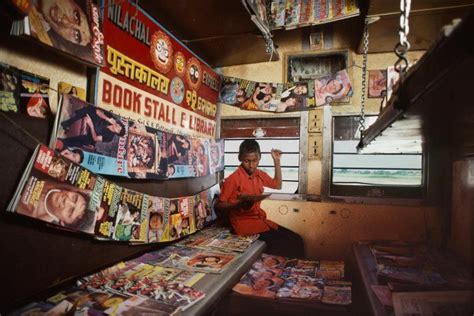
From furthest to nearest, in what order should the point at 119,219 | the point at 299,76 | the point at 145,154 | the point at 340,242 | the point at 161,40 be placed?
the point at 299,76 → the point at 340,242 → the point at 161,40 → the point at 145,154 → the point at 119,219

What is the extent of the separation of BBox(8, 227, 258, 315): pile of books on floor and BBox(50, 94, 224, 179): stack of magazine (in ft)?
2.47

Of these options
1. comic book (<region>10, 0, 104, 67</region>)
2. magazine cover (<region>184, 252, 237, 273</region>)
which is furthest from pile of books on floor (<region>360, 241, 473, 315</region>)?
comic book (<region>10, 0, 104, 67</region>)

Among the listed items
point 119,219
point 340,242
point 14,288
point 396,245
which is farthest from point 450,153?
point 14,288

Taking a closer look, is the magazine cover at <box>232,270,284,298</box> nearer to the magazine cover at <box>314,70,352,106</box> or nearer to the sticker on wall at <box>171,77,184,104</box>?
the sticker on wall at <box>171,77,184,104</box>

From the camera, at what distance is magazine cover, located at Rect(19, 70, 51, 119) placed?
5.64 ft

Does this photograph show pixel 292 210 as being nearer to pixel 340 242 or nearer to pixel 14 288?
pixel 340 242

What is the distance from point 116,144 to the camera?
7.50ft

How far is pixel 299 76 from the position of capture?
4523 millimetres

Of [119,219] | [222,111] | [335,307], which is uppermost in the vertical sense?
[222,111]

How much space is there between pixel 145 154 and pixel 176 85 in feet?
3.71

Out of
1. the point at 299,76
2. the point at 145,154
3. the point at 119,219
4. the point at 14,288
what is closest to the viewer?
the point at 14,288

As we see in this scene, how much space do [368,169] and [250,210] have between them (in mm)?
1779

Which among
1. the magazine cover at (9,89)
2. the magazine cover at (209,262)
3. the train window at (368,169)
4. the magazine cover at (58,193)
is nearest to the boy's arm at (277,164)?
the train window at (368,169)

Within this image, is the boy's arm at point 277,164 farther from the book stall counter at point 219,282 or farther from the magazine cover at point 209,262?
the magazine cover at point 209,262
